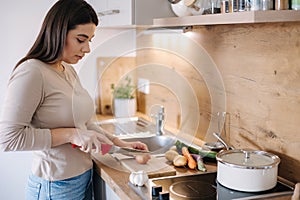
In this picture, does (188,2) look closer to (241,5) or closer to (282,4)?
(241,5)

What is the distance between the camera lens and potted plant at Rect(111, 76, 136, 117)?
2.35 m

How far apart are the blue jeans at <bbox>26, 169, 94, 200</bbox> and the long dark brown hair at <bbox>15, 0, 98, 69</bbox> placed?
45cm

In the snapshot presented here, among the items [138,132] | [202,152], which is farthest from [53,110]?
[138,132]

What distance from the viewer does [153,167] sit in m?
1.63

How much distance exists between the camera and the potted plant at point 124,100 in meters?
2.35

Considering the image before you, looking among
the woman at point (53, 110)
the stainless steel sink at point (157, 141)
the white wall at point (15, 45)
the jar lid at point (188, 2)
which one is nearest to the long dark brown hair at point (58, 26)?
the woman at point (53, 110)

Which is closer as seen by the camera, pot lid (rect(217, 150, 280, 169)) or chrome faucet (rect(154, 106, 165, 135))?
pot lid (rect(217, 150, 280, 169))

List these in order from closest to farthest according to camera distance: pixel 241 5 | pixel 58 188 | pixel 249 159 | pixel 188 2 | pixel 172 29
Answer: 1. pixel 241 5
2. pixel 249 159
3. pixel 58 188
4. pixel 188 2
5. pixel 172 29

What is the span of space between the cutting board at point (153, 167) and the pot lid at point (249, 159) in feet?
0.79

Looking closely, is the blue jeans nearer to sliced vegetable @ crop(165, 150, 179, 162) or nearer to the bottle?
sliced vegetable @ crop(165, 150, 179, 162)

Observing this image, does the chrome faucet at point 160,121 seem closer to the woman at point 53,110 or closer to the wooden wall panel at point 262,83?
the wooden wall panel at point 262,83

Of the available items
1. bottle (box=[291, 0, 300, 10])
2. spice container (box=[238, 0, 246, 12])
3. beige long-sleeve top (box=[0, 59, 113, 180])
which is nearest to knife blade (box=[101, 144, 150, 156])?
beige long-sleeve top (box=[0, 59, 113, 180])

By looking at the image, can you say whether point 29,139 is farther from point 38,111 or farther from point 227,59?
point 227,59

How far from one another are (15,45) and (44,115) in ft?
3.13
